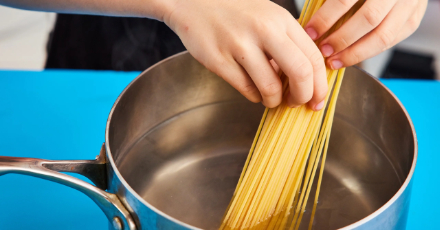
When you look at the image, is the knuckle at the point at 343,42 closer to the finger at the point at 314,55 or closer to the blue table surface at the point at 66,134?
the finger at the point at 314,55

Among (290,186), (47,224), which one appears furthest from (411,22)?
(47,224)

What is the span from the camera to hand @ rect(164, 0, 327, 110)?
0.42 meters

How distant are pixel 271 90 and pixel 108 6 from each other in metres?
0.25

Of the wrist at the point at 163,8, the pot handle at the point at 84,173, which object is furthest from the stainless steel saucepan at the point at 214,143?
the wrist at the point at 163,8

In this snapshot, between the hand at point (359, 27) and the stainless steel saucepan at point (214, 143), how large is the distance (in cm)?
11

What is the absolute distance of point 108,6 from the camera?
557mm

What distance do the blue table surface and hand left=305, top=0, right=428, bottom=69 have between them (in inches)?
12.7

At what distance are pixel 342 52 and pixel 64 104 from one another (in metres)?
0.57

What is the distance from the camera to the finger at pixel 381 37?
1.63ft

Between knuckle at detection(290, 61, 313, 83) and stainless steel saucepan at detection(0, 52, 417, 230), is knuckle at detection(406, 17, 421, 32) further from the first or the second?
knuckle at detection(290, 61, 313, 83)

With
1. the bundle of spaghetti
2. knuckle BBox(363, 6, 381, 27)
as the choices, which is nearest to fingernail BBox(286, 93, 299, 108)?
the bundle of spaghetti

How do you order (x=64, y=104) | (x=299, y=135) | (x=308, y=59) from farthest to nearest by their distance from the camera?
(x=64, y=104) → (x=299, y=135) → (x=308, y=59)

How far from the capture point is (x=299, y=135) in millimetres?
541

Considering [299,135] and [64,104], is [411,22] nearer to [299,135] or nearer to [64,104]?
[299,135]
